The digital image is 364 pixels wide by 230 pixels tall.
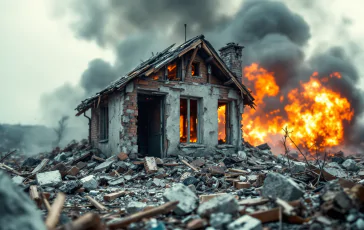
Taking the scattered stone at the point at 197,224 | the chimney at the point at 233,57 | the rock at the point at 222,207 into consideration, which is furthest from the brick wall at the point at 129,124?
the scattered stone at the point at 197,224

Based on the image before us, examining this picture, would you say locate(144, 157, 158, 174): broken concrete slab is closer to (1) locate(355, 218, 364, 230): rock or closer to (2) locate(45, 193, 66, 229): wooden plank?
(2) locate(45, 193, 66, 229): wooden plank

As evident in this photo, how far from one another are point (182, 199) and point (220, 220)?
90 centimetres

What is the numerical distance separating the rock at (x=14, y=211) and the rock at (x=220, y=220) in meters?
1.87

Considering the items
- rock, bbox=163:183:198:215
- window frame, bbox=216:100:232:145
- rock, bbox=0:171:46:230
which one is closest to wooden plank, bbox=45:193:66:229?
rock, bbox=0:171:46:230

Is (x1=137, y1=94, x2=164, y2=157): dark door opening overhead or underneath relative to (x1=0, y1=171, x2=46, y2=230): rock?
overhead

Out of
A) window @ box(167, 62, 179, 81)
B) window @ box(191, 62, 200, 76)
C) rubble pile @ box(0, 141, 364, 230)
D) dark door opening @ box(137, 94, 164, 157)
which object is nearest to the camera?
rubble pile @ box(0, 141, 364, 230)

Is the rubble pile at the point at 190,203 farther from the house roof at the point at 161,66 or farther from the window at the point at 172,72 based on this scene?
the window at the point at 172,72

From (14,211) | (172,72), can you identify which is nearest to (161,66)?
(172,72)

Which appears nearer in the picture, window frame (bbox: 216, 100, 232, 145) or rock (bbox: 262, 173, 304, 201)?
rock (bbox: 262, 173, 304, 201)

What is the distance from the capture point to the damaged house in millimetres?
10383

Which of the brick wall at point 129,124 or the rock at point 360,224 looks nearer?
the rock at point 360,224

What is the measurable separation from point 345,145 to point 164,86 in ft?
95.4

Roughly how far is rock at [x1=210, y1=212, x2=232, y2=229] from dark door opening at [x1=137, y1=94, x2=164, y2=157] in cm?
760

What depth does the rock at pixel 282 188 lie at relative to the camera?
408cm
